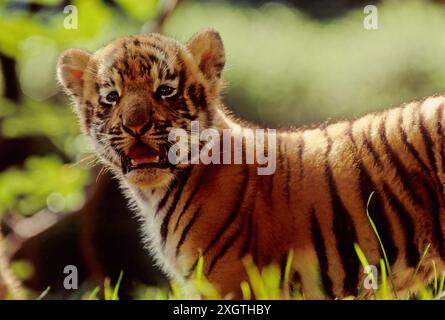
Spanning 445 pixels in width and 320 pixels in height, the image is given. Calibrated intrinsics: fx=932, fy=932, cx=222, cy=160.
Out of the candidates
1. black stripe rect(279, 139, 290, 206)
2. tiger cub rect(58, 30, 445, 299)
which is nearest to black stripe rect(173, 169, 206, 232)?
tiger cub rect(58, 30, 445, 299)

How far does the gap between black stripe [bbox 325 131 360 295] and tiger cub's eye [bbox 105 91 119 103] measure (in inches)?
24.9

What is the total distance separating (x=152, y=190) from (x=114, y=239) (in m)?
0.61

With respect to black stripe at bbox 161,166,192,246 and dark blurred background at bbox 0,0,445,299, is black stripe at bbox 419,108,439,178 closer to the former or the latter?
dark blurred background at bbox 0,0,445,299

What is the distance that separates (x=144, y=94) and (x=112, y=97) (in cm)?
10

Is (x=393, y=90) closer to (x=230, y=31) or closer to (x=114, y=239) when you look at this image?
(x=230, y=31)

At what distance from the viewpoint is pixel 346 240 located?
2.49 metres

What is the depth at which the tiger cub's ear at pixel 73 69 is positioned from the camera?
2.66m

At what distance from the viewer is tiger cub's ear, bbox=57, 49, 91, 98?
2.66 m

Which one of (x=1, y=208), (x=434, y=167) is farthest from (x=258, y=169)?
(x=1, y=208)

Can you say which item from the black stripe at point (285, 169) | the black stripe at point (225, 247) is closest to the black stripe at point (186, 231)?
the black stripe at point (225, 247)

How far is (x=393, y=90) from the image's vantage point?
279 centimetres

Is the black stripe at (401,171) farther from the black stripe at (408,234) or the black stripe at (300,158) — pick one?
the black stripe at (300,158)
